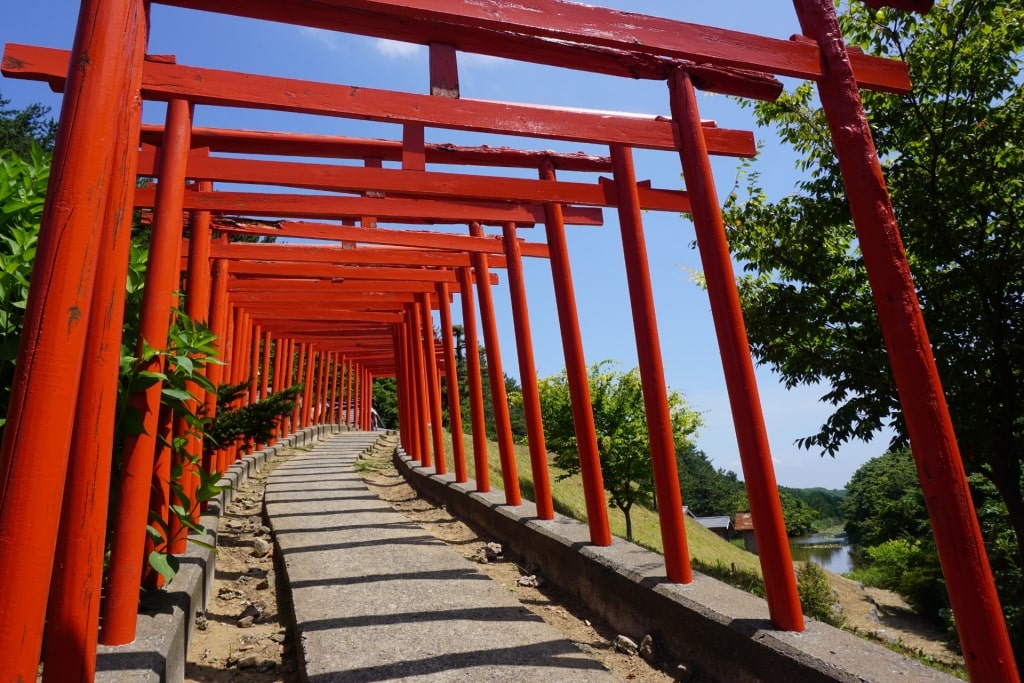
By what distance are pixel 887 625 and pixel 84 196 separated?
78.2 ft

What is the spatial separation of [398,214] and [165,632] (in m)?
4.51

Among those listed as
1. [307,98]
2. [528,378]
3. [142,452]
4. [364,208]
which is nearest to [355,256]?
[364,208]

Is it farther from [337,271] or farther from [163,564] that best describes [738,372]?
[337,271]

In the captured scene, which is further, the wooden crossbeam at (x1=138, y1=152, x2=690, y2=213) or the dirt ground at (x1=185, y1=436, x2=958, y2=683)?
the wooden crossbeam at (x1=138, y1=152, x2=690, y2=213)

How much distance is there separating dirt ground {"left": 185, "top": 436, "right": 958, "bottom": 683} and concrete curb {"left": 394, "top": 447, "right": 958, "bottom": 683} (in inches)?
6.5

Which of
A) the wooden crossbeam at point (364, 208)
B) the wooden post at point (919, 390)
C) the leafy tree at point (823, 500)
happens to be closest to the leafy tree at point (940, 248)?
the wooden crossbeam at point (364, 208)

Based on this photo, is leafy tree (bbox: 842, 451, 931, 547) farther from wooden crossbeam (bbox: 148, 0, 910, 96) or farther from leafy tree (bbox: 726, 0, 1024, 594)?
wooden crossbeam (bbox: 148, 0, 910, 96)

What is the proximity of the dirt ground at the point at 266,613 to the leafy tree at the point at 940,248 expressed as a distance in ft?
16.6

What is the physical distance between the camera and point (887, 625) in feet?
66.1

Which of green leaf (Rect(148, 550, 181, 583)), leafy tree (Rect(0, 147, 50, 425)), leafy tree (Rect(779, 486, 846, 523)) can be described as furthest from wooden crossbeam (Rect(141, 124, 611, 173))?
leafy tree (Rect(779, 486, 846, 523))

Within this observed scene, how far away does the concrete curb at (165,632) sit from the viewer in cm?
283

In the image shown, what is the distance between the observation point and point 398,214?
6.82 meters

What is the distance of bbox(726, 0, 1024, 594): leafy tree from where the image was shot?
755 centimetres

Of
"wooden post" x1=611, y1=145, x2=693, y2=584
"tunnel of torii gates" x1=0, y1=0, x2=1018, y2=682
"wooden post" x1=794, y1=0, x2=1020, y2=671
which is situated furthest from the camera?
"wooden post" x1=611, y1=145, x2=693, y2=584
